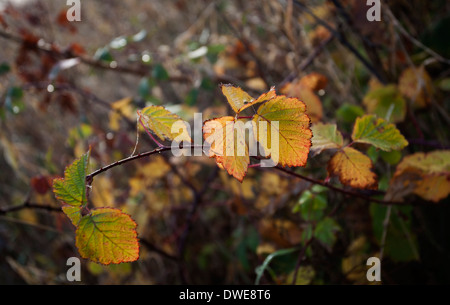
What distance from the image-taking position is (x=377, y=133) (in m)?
0.51

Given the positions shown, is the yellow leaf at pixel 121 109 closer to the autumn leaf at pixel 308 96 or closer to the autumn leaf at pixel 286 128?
the autumn leaf at pixel 308 96

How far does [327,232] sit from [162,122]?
1.37ft

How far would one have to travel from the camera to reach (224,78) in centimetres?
112

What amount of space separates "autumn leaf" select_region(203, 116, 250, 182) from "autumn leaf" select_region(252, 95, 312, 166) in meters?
0.03

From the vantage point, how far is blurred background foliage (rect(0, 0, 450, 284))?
731 millimetres

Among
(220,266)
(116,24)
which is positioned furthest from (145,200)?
(116,24)

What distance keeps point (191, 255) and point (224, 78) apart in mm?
748

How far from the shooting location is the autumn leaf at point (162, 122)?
1.43 feet
